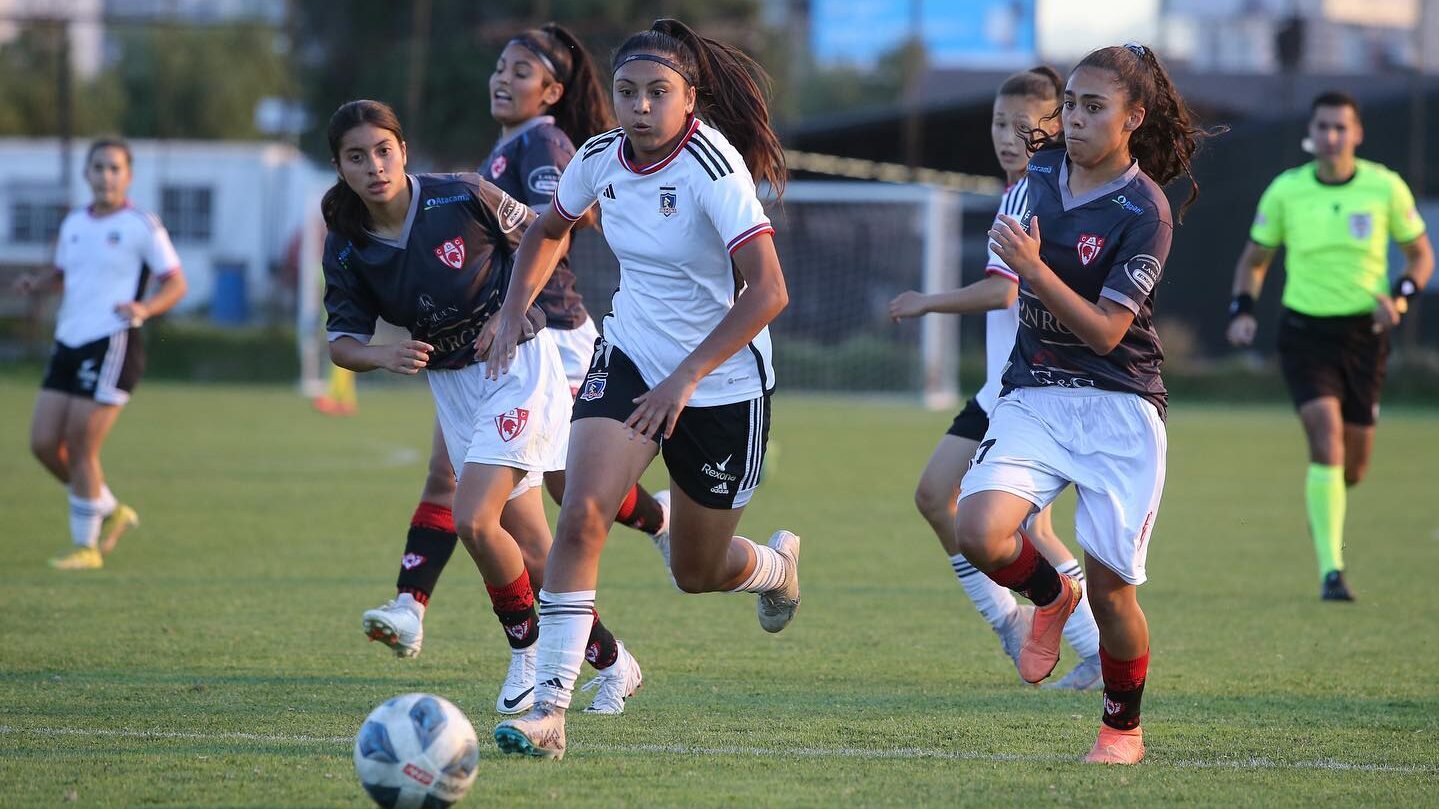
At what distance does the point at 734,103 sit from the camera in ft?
16.3

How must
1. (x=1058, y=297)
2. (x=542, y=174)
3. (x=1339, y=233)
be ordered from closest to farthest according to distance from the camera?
(x=1058, y=297), (x=542, y=174), (x=1339, y=233)

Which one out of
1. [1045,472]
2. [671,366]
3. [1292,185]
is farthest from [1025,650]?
[1292,185]

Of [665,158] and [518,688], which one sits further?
[518,688]

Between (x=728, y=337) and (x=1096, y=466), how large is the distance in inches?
44.0

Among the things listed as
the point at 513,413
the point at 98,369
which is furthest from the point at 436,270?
the point at 98,369

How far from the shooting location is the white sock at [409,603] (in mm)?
5598

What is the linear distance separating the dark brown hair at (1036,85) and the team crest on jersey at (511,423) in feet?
7.46

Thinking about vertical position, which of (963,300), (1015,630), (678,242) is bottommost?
(1015,630)

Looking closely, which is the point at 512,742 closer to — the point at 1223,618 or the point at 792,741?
the point at 792,741

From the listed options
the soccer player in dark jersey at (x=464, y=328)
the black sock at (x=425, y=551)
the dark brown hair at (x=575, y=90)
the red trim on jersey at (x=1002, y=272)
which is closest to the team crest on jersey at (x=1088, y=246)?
the red trim on jersey at (x=1002, y=272)

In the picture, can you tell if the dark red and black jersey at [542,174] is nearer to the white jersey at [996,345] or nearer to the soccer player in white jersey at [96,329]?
the white jersey at [996,345]

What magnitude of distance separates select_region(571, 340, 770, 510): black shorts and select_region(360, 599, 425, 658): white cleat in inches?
40.8

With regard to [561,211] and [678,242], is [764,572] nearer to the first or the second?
[678,242]

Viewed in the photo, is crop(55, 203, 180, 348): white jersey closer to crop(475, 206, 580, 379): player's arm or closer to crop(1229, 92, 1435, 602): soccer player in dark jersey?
crop(475, 206, 580, 379): player's arm
